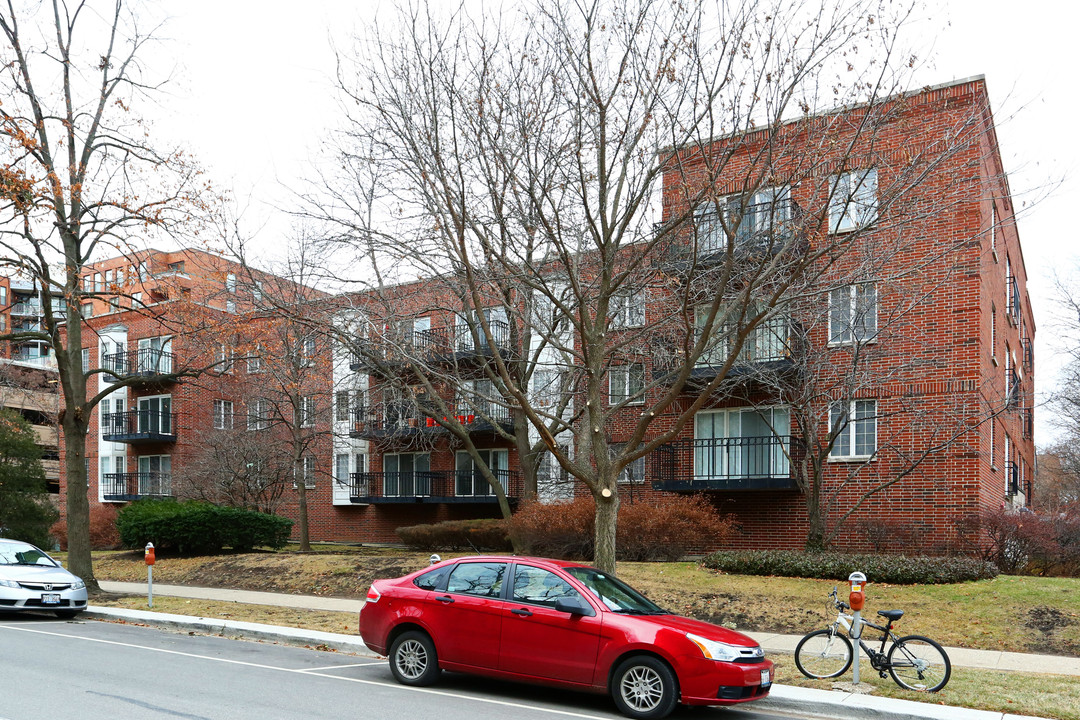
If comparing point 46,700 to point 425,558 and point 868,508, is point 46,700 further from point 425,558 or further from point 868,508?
point 868,508

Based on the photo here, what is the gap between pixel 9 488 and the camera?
29578 mm

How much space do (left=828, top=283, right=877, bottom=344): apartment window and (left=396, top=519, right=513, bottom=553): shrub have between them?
942 centimetres

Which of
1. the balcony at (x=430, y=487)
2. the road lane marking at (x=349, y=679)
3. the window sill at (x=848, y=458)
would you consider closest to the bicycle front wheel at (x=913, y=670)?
the road lane marking at (x=349, y=679)

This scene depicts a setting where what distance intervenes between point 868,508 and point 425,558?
407 inches

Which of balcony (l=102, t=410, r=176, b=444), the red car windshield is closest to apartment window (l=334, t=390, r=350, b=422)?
balcony (l=102, t=410, r=176, b=444)

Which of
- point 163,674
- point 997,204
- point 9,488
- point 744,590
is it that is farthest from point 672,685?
point 9,488

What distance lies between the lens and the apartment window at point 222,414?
1454 inches

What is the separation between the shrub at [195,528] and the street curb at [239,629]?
8917 millimetres

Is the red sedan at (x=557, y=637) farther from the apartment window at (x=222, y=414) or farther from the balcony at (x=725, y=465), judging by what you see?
the apartment window at (x=222, y=414)

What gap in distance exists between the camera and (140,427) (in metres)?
40.8

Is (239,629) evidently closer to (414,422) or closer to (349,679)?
(349,679)

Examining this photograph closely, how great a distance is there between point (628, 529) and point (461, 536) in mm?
7015

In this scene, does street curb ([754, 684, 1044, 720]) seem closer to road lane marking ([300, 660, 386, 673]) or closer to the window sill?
road lane marking ([300, 660, 386, 673])

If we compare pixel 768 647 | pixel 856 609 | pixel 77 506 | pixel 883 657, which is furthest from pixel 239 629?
pixel 883 657
